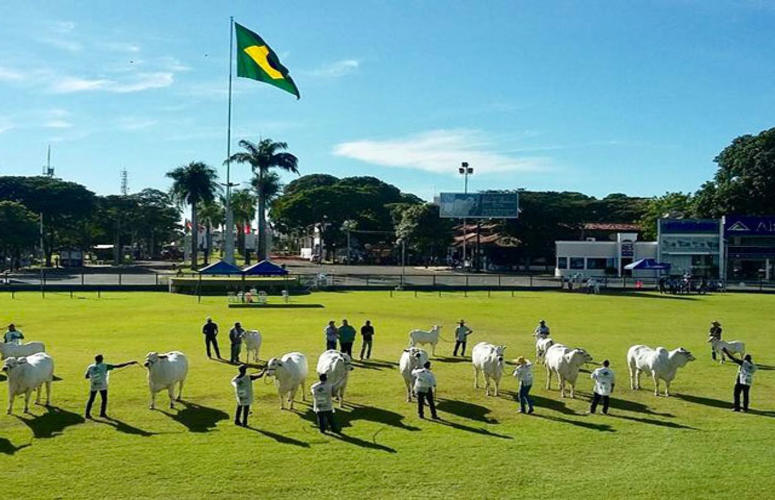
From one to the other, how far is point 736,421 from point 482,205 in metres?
73.1

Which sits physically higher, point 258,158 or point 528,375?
point 258,158

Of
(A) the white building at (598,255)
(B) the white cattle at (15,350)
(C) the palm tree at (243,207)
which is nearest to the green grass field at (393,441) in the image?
(B) the white cattle at (15,350)

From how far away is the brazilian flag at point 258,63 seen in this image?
4925 cm

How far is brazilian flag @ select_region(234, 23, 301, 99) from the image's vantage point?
4925cm

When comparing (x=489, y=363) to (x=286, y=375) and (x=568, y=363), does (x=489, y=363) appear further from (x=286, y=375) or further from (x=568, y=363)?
(x=286, y=375)

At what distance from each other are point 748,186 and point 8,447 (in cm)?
8917

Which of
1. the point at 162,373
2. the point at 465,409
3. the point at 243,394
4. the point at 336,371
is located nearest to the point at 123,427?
the point at 162,373

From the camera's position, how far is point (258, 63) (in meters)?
49.6

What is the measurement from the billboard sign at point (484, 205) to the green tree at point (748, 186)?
2300 centimetres

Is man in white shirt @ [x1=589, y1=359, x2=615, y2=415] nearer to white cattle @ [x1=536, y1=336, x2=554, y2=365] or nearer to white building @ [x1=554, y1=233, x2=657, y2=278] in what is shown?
white cattle @ [x1=536, y1=336, x2=554, y2=365]

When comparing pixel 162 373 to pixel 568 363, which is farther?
pixel 568 363

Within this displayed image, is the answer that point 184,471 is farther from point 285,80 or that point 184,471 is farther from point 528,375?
point 285,80

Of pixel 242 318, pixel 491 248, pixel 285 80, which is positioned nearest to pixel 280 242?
pixel 491 248

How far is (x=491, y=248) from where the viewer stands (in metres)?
99.8
